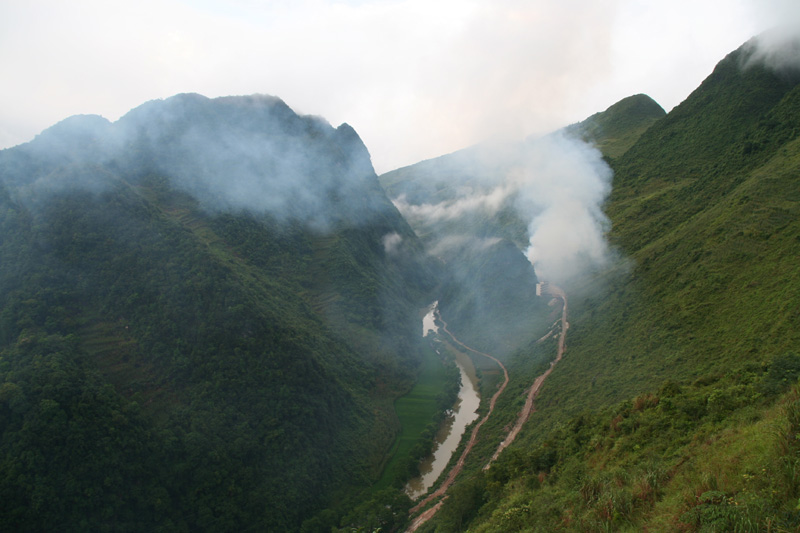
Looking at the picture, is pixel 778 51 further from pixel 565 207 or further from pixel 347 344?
pixel 347 344

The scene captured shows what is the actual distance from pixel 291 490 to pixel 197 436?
36.1 feet

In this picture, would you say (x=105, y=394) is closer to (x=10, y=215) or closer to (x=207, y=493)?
(x=207, y=493)

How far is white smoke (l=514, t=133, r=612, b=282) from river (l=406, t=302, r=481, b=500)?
2356cm

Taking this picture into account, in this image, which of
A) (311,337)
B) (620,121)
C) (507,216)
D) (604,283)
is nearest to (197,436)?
(311,337)

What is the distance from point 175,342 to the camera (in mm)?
45500

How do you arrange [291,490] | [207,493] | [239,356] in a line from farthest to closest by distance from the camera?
1. [239,356]
2. [291,490]
3. [207,493]

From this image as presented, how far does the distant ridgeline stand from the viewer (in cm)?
3353

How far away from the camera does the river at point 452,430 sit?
49.6 m

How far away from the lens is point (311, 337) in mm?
60719

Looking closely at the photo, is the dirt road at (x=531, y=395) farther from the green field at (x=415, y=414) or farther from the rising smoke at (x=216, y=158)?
the rising smoke at (x=216, y=158)

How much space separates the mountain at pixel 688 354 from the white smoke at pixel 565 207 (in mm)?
4027

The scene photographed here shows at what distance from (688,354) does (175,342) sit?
163ft

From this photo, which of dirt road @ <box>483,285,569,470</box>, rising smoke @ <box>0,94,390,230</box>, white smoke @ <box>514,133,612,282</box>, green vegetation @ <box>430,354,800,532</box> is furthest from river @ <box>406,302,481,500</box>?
rising smoke @ <box>0,94,390,230</box>

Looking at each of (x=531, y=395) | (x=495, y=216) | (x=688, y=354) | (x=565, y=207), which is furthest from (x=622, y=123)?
(x=688, y=354)
